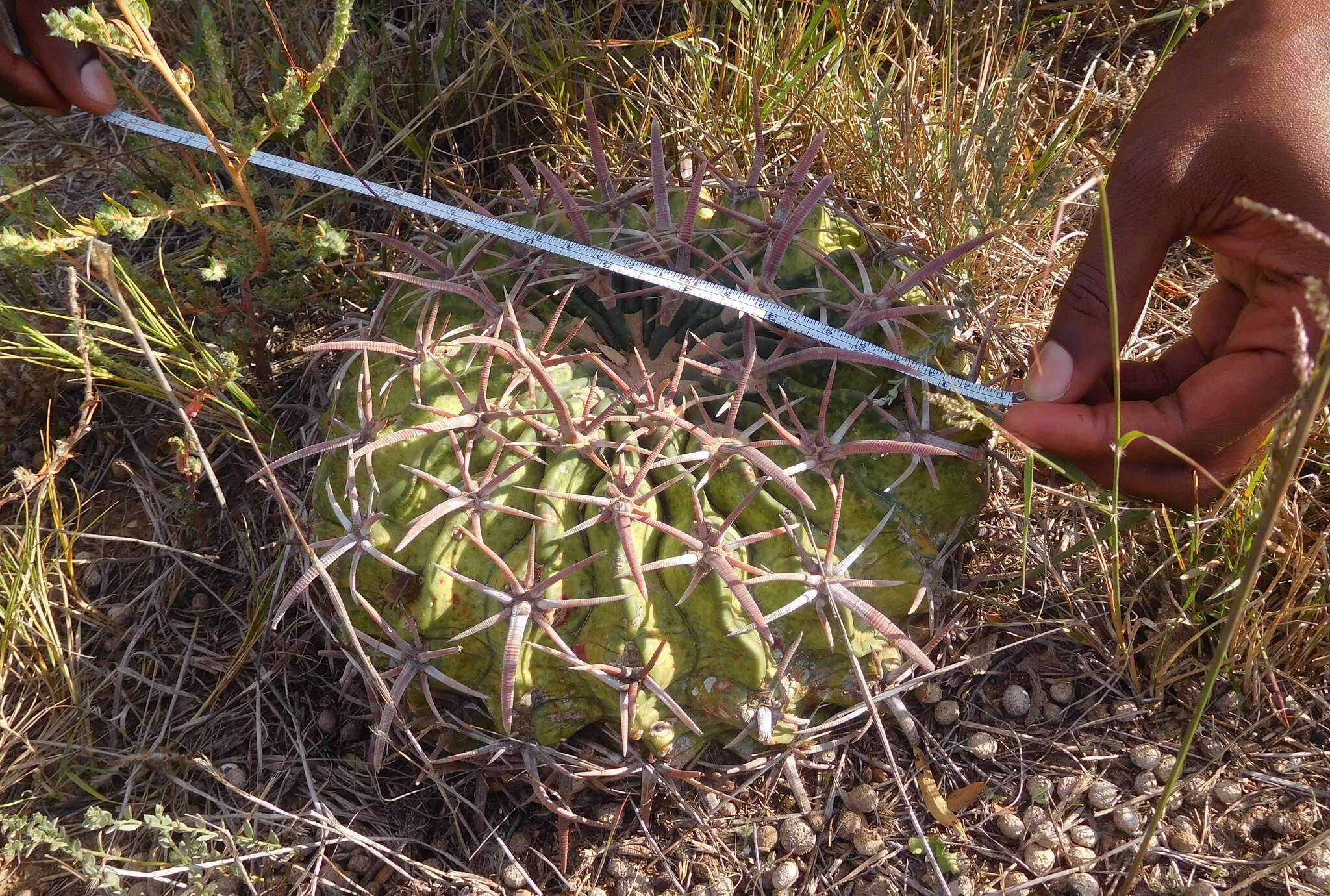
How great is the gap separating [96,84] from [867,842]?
223 centimetres

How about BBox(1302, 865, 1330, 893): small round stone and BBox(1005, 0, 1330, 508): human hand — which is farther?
BBox(1302, 865, 1330, 893): small round stone

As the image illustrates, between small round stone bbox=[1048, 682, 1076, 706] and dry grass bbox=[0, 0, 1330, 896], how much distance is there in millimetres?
20

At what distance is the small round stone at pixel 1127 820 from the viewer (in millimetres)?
1766

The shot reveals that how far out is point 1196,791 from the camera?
1.78 m

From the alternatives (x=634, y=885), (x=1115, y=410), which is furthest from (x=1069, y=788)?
(x=634, y=885)

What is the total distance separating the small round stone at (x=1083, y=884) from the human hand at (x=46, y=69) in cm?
251

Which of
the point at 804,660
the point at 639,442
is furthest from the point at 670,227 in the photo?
the point at 804,660

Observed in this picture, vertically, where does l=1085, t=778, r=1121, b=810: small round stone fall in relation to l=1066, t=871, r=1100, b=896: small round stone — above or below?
above

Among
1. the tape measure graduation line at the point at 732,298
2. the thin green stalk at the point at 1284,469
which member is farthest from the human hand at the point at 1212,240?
the thin green stalk at the point at 1284,469

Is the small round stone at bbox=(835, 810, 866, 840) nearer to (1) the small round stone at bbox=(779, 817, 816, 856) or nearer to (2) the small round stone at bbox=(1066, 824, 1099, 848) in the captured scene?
(1) the small round stone at bbox=(779, 817, 816, 856)

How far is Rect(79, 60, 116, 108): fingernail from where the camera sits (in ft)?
6.72

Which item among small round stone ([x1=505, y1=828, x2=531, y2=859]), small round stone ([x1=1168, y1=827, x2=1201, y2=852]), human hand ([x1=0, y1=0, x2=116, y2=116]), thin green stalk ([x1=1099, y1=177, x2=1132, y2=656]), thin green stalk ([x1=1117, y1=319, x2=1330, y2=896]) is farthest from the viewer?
human hand ([x1=0, y1=0, x2=116, y2=116])

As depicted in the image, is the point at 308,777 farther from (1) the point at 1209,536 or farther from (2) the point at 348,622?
(1) the point at 1209,536

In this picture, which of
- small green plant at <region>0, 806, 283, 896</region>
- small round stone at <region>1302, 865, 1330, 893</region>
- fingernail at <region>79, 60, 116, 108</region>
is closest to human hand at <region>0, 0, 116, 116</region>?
fingernail at <region>79, 60, 116, 108</region>
